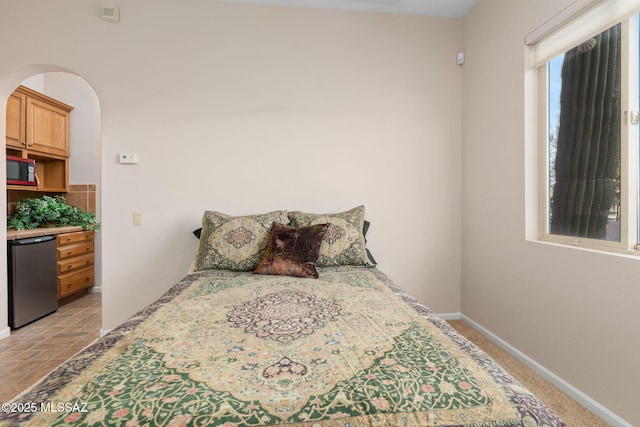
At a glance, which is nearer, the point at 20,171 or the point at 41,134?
the point at 20,171

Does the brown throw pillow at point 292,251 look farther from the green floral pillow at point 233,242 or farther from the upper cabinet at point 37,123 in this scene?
the upper cabinet at point 37,123

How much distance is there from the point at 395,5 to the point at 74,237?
4.13m

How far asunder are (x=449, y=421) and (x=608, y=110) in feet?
6.30

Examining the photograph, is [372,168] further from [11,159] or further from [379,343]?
[11,159]

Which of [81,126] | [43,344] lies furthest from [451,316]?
[81,126]

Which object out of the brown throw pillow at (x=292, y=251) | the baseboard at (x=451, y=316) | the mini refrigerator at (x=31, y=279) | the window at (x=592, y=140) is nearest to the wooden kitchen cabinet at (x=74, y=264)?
the mini refrigerator at (x=31, y=279)

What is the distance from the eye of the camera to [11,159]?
3.13 metres

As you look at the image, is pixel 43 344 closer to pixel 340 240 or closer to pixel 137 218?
pixel 137 218

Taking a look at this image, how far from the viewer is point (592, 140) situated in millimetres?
1834

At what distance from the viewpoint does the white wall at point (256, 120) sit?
262 centimetres

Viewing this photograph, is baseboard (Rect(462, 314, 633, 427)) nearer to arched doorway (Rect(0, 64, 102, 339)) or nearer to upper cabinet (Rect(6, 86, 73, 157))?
arched doorway (Rect(0, 64, 102, 339))

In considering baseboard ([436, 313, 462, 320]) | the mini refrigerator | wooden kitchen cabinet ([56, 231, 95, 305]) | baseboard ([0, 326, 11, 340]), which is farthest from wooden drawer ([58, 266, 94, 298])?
baseboard ([436, 313, 462, 320])

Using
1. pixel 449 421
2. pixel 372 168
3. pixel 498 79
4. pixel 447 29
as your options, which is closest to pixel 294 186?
pixel 372 168

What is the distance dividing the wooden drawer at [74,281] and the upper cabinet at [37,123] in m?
1.42
